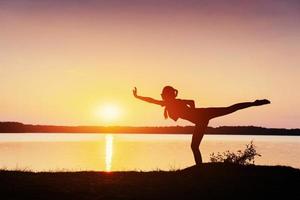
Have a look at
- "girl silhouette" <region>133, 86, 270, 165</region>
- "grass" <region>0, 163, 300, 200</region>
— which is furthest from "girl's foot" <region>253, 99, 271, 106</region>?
"grass" <region>0, 163, 300, 200</region>

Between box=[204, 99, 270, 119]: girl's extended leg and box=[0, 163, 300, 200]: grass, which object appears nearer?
box=[0, 163, 300, 200]: grass

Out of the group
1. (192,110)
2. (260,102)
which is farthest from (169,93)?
(260,102)

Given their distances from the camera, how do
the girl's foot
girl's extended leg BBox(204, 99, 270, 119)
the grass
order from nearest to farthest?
the grass < the girl's foot < girl's extended leg BBox(204, 99, 270, 119)

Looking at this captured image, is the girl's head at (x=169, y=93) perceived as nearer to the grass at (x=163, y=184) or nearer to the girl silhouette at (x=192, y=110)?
the girl silhouette at (x=192, y=110)

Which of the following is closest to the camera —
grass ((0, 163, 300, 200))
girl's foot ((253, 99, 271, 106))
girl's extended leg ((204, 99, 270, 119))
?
grass ((0, 163, 300, 200))

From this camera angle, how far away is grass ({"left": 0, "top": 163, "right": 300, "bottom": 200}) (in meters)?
14.1

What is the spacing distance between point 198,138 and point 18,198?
6914mm

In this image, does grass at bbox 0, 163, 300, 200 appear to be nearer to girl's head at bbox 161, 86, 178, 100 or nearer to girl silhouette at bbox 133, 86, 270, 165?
girl silhouette at bbox 133, 86, 270, 165

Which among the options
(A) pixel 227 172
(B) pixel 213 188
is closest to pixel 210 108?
(A) pixel 227 172

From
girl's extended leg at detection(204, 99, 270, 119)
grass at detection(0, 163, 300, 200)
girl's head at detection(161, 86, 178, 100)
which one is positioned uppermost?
girl's head at detection(161, 86, 178, 100)

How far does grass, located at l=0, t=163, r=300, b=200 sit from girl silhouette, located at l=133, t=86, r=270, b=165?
1.47 meters

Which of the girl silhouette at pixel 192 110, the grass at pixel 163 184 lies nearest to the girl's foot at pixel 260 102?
the girl silhouette at pixel 192 110

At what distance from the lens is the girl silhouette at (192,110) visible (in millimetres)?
17516

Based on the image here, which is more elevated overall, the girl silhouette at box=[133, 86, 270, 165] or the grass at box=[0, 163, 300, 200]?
the girl silhouette at box=[133, 86, 270, 165]
